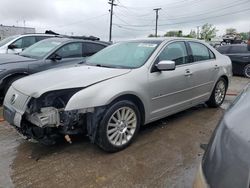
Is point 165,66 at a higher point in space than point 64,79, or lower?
higher

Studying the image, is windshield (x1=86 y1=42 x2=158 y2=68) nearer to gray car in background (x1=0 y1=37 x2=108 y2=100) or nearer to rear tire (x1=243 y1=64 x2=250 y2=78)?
gray car in background (x1=0 y1=37 x2=108 y2=100)

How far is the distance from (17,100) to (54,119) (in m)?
0.60

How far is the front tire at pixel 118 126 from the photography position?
Answer: 141 inches

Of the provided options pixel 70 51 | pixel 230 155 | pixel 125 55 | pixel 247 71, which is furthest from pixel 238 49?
pixel 230 155

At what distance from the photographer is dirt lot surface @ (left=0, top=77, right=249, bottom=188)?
123 inches

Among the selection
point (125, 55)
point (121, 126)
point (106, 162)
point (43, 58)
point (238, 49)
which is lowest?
point (106, 162)

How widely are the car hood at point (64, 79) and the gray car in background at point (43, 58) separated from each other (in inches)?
93.0

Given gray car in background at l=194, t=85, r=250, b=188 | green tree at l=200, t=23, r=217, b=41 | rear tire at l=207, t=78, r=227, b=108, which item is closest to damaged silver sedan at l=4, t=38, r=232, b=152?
rear tire at l=207, t=78, r=227, b=108

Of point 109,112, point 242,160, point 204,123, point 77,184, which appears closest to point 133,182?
point 77,184

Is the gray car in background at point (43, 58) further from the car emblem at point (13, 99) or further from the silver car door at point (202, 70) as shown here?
the silver car door at point (202, 70)

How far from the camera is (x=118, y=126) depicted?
12.4ft

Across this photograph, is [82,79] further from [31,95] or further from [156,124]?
[156,124]

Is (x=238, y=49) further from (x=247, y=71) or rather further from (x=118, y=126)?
(x=118, y=126)

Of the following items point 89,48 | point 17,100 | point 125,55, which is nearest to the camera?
point 17,100
